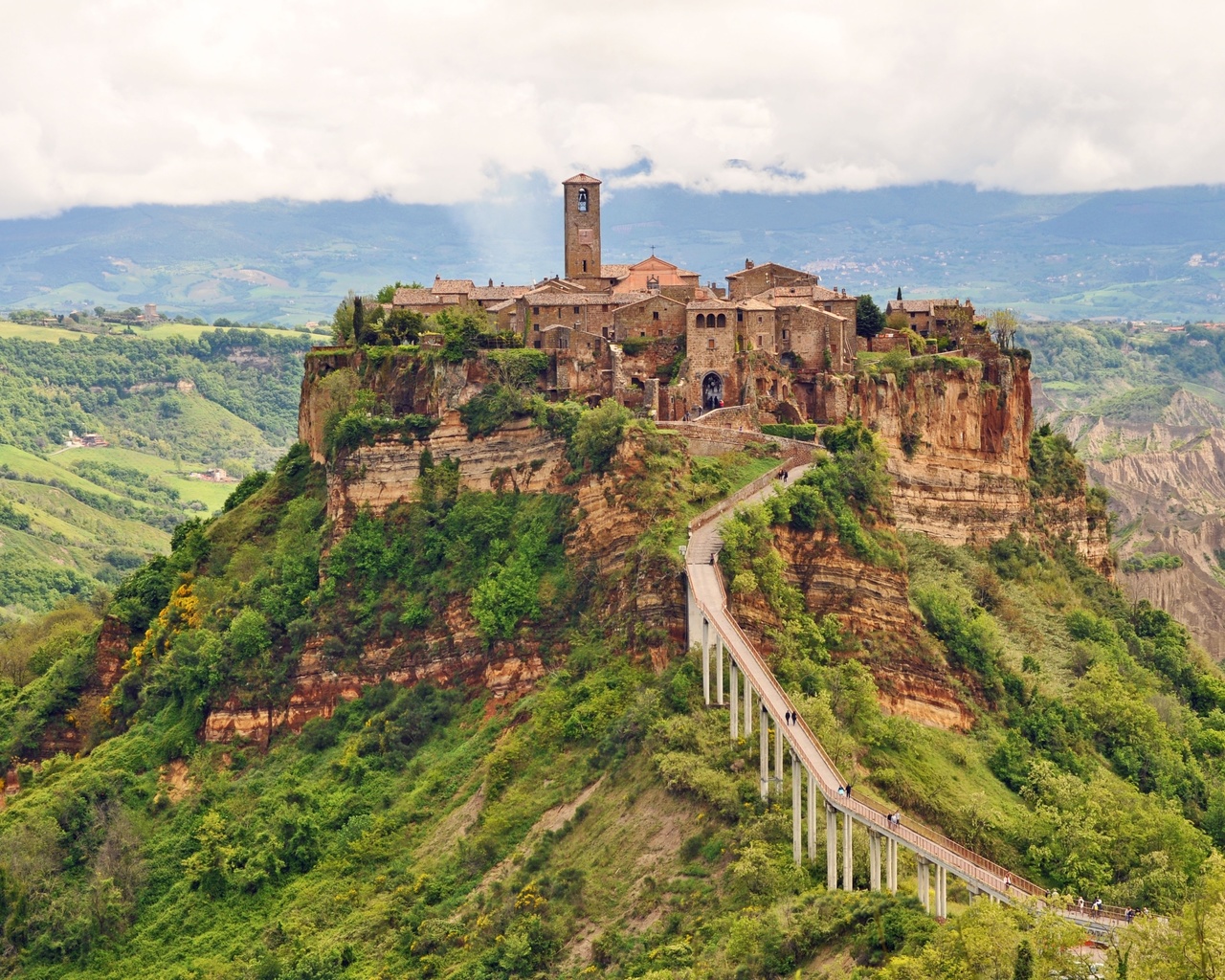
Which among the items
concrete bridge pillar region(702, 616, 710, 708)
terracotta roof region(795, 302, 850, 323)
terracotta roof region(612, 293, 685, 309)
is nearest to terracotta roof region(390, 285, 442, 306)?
terracotta roof region(612, 293, 685, 309)

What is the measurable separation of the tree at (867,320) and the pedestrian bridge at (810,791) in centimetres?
2413

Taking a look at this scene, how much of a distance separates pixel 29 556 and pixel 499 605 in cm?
11335

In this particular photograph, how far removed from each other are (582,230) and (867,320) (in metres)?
14.4

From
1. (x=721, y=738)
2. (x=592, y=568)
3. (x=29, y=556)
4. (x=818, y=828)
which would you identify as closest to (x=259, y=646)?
(x=592, y=568)

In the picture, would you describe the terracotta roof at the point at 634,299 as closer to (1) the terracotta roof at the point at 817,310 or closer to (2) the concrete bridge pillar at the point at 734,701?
(1) the terracotta roof at the point at 817,310

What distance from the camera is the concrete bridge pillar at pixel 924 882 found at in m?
49.8

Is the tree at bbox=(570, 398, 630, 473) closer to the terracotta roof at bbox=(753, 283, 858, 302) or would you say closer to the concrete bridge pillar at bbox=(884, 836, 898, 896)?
the terracotta roof at bbox=(753, 283, 858, 302)

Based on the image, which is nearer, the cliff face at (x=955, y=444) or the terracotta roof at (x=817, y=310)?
the cliff face at (x=955, y=444)

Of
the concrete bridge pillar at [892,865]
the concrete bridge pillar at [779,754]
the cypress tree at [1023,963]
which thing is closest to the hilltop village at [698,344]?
the concrete bridge pillar at [779,754]

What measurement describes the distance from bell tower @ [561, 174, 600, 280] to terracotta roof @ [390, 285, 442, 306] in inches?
263

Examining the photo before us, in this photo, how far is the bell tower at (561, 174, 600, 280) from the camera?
8981 cm

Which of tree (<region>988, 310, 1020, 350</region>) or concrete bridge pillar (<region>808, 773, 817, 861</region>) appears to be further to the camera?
tree (<region>988, 310, 1020, 350</region>)

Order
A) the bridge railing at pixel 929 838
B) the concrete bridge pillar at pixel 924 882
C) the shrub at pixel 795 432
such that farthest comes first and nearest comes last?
the shrub at pixel 795 432 → the bridge railing at pixel 929 838 → the concrete bridge pillar at pixel 924 882

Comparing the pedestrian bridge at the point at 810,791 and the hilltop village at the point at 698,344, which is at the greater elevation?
the hilltop village at the point at 698,344
